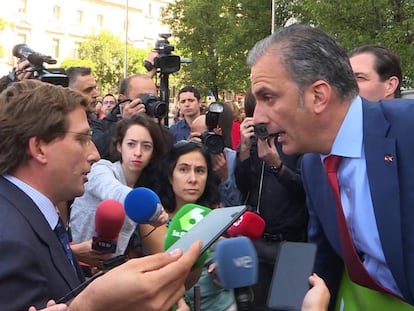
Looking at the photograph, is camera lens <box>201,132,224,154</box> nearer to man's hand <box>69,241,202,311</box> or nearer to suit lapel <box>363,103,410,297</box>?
suit lapel <box>363,103,410,297</box>

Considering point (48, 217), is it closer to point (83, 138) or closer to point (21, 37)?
point (83, 138)

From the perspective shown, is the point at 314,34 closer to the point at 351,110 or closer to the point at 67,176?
the point at 351,110

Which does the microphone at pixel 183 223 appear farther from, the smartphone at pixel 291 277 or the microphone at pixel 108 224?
the microphone at pixel 108 224

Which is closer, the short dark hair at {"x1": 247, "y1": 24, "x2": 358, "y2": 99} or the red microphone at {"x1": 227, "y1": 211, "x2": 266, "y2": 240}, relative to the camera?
the short dark hair at {"x1": 247, "y1": 24, "x2": 358, "y2": 99}

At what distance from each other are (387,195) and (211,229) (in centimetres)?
85

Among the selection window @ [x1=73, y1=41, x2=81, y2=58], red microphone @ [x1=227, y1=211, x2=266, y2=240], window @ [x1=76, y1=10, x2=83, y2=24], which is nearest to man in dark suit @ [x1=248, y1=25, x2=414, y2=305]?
red microphone @ [x1=227, y1=211, x2=266, y2=240]

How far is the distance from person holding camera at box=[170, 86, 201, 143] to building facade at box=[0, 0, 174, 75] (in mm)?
40226

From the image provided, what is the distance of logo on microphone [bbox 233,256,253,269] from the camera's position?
63.5 inches

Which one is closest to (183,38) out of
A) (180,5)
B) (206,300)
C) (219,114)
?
(180,5)

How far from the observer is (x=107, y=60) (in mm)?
46969

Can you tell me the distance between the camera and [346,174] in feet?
7.72

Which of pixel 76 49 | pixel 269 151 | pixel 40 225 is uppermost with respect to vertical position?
pixel 76 49

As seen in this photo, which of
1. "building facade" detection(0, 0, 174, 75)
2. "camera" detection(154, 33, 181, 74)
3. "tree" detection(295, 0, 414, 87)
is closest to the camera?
"camera" detection(154, 33, 181, 74)

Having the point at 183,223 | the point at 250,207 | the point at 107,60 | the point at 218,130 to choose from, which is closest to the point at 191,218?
the point at 183,223
